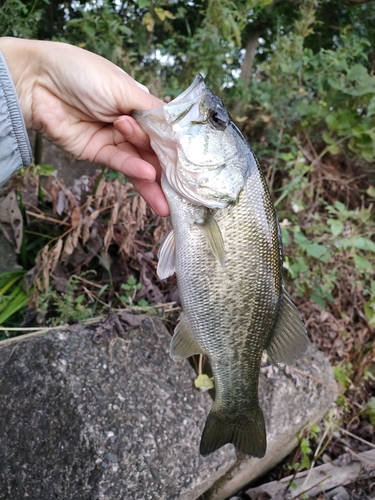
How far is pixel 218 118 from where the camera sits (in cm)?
149

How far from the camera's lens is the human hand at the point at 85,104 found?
1607 millimetres

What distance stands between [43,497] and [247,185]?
5.10 ft

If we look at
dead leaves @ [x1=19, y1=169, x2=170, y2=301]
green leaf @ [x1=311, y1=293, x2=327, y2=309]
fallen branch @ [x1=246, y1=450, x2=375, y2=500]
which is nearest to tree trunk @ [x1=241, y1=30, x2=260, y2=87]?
green leaf @ [x1=311, y1=293, x2=327, y2=309]

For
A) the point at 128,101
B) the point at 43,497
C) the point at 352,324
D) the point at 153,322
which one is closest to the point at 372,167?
the point at 352,324

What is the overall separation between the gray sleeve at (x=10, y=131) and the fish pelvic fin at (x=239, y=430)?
1.41 metres

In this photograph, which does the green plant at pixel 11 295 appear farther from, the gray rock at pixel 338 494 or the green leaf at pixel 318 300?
the gray rock at pixel 338 494

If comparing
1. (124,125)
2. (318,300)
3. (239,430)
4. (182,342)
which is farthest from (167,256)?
(318,300)

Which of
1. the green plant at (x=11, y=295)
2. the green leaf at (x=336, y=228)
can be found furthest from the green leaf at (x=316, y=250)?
the green plant at (x=11, y=295)

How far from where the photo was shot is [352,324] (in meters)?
3.46

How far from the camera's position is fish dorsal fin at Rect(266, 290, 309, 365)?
1671 mm

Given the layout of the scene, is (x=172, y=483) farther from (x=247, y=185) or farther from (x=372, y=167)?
(x=372, y=167)

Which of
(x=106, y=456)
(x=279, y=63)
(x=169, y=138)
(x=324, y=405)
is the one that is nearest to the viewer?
(x=169, y=138)

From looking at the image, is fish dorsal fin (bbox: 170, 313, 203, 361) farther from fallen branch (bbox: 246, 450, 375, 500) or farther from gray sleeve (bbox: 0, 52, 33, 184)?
fallen branch (bbox: 246, 450, 375, 500)

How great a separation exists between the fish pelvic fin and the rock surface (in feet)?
0.96
